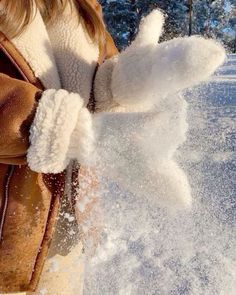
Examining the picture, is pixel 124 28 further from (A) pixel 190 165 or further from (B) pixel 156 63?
(B) pixel 156 63

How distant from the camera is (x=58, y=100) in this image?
44.5 inches

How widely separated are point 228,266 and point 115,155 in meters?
1.47

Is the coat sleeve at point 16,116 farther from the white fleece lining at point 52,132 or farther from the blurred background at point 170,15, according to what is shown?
the blurred background at point 170,15

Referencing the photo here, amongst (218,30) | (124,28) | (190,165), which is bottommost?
(218,30)

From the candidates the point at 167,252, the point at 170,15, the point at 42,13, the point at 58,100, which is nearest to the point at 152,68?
the point at 58,100

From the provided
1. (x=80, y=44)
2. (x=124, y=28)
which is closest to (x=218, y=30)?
(x=124, y=28)

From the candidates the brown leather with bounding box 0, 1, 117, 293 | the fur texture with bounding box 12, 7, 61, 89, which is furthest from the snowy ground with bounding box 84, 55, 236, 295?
the fur texture with bounding box 12, 7, 61, 89

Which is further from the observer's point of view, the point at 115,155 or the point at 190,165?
the point at 190,165

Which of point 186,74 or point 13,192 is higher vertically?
point 186,74

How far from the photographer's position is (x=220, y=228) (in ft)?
→ 8.89

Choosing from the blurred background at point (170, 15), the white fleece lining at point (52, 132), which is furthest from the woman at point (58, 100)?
the blurred background at point (170, 15)

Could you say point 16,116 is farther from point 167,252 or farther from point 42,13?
point 167,252

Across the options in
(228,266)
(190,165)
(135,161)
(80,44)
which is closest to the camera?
(135,161)

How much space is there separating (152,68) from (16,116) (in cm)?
34
